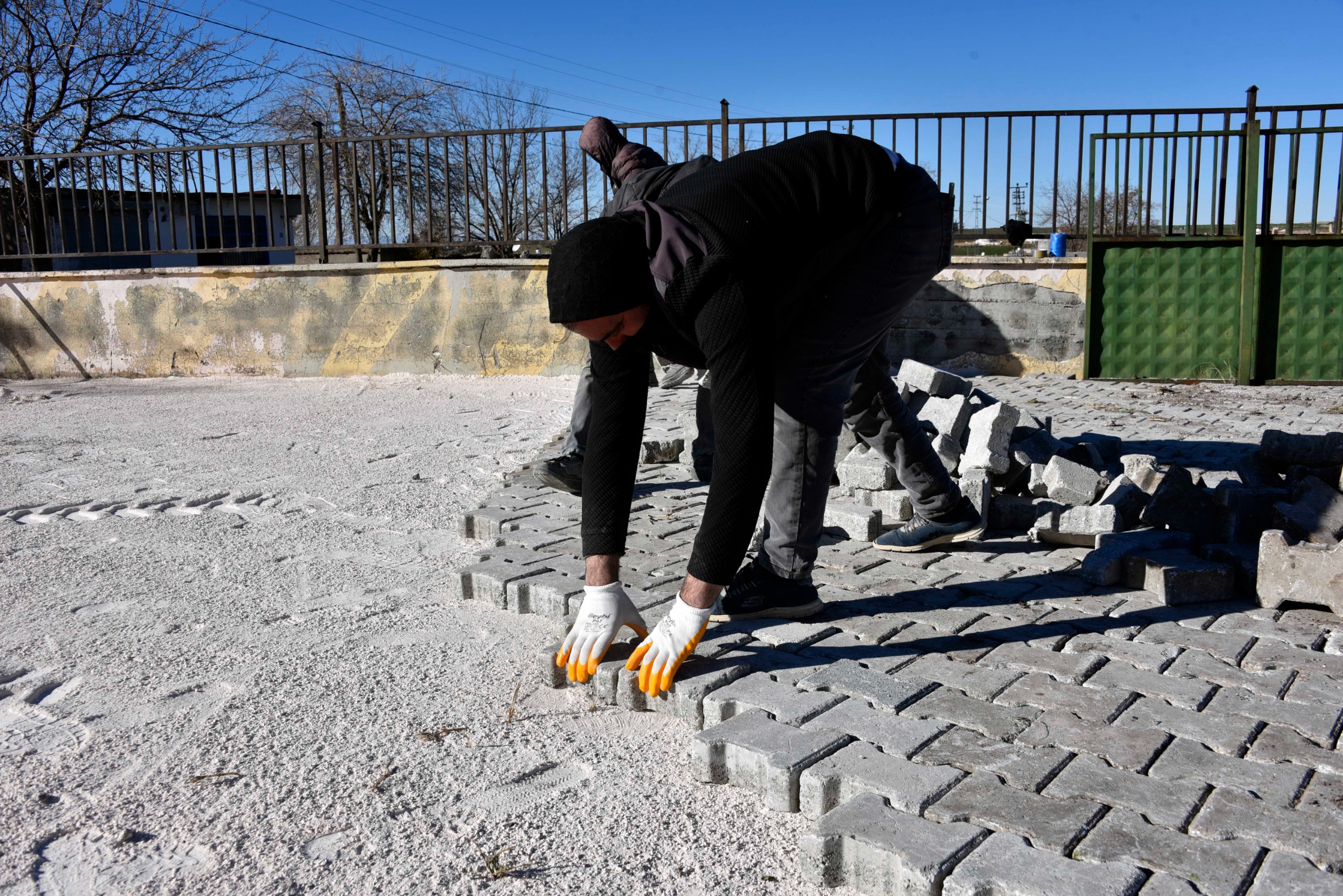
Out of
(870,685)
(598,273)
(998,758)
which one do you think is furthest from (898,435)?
(598,273)

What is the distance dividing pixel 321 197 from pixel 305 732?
30.4 feet

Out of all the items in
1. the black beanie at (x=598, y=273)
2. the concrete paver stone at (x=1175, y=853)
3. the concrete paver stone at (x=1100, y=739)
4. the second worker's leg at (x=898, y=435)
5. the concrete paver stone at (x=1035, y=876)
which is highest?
the black beanie at (x=598, y=273)

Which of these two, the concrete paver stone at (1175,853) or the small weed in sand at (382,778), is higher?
the concrete paver stone at (1175,853)

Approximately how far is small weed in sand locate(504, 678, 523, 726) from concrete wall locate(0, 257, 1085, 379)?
716cm

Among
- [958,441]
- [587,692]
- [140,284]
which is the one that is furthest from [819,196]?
[140,284]

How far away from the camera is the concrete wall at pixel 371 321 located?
976 cm

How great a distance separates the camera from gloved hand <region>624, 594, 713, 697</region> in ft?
8.14

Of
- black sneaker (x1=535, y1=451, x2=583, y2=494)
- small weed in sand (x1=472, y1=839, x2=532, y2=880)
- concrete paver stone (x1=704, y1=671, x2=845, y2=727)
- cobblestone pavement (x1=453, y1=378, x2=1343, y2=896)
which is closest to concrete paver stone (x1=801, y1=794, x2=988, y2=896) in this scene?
cobblestone pavement (x1=453, y1=378, x2=1343, y2=896)

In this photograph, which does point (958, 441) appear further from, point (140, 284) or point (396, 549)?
point (140, 284)

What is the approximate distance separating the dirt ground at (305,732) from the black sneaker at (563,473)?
52 cm

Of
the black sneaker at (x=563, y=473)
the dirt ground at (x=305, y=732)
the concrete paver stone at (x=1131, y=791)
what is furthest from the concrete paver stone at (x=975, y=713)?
the black sneaker at (x=563, y=473)

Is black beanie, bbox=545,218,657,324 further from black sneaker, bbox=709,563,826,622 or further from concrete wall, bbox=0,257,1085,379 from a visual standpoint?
concrete wall, bbox=0,257,1085,379

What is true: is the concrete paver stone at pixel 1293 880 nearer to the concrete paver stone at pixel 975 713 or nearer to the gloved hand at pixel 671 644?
the concrete paver stone at pixel 975 713

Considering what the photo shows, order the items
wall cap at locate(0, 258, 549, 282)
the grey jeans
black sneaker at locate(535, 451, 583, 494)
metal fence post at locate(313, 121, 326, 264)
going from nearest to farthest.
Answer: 1. the grey jeans
2. black sneaker at locate(535, 451, 583, 494)
3. wall cap at locate(0, 258, 549, 282)
4. metal fence post at locate(313, 121, 326, 264)
